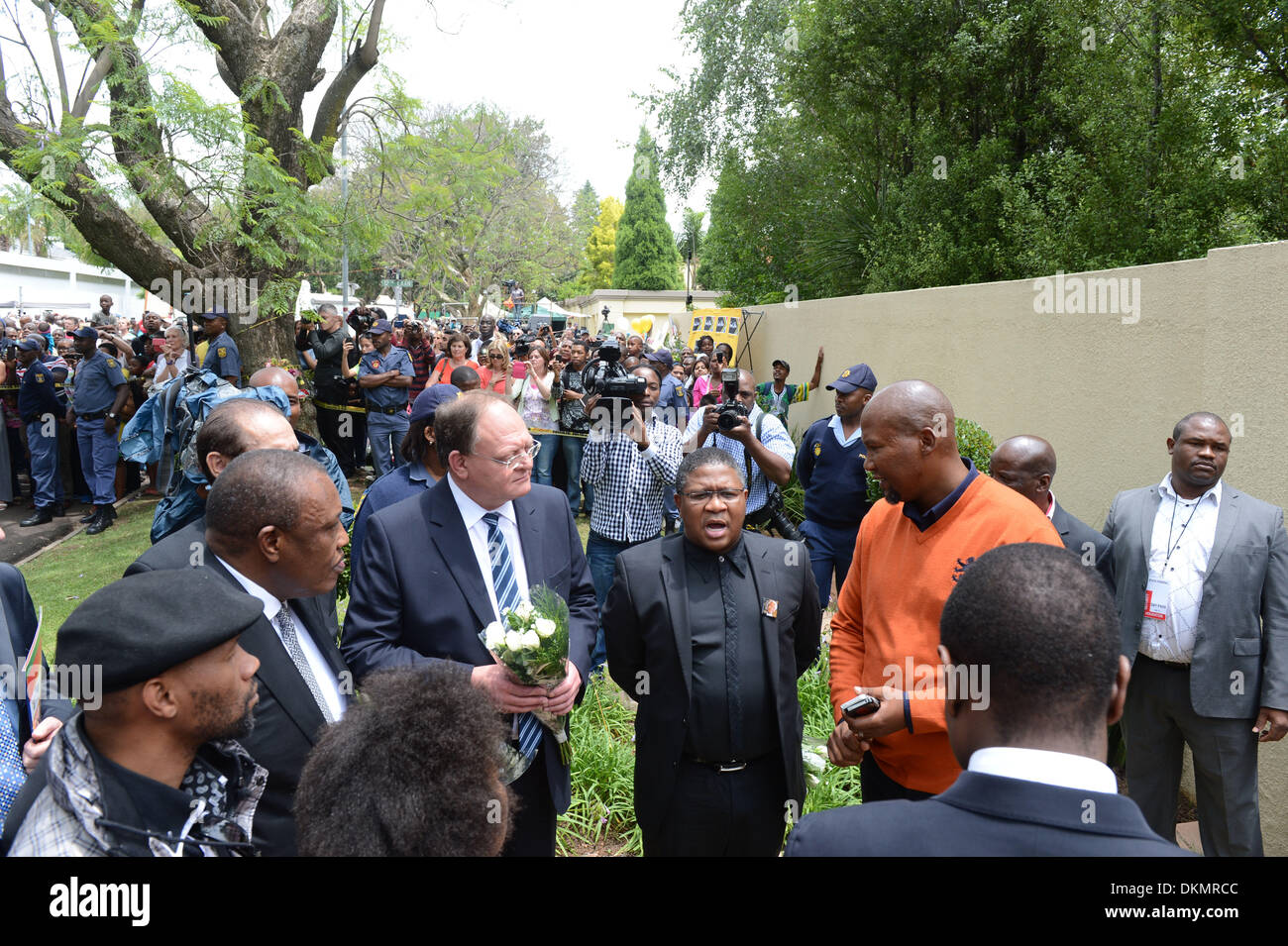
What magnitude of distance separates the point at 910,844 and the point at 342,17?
11825 millimetres

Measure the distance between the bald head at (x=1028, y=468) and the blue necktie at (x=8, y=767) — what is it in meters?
4.41

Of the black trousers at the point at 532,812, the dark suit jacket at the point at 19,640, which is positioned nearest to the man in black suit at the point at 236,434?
the dark suit jacket at the point at 19,640

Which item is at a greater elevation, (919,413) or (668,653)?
(919,413)

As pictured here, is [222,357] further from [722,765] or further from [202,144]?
[722,765]

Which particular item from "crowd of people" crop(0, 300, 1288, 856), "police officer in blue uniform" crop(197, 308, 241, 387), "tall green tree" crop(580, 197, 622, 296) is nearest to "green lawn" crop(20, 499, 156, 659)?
"police officer in blue uniform" crop(197, 308, 241, 387)

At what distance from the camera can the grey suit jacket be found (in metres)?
3.80

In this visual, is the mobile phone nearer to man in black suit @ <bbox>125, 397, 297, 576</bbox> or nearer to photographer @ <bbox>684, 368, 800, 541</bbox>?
man in black suit @ <bbox>125, 397, 297, 576</bbox>

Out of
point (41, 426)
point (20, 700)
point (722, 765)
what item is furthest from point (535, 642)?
point (41, 426)

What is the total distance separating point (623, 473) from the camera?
5.75 metres

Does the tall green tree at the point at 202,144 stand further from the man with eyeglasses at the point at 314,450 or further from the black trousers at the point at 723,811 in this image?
the black trousers at the point at 723,811

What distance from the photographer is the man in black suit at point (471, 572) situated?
299 cm

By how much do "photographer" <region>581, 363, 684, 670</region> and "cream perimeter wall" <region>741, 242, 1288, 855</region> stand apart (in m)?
3.03

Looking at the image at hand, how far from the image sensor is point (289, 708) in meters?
2.37

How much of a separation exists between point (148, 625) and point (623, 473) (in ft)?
13.6
